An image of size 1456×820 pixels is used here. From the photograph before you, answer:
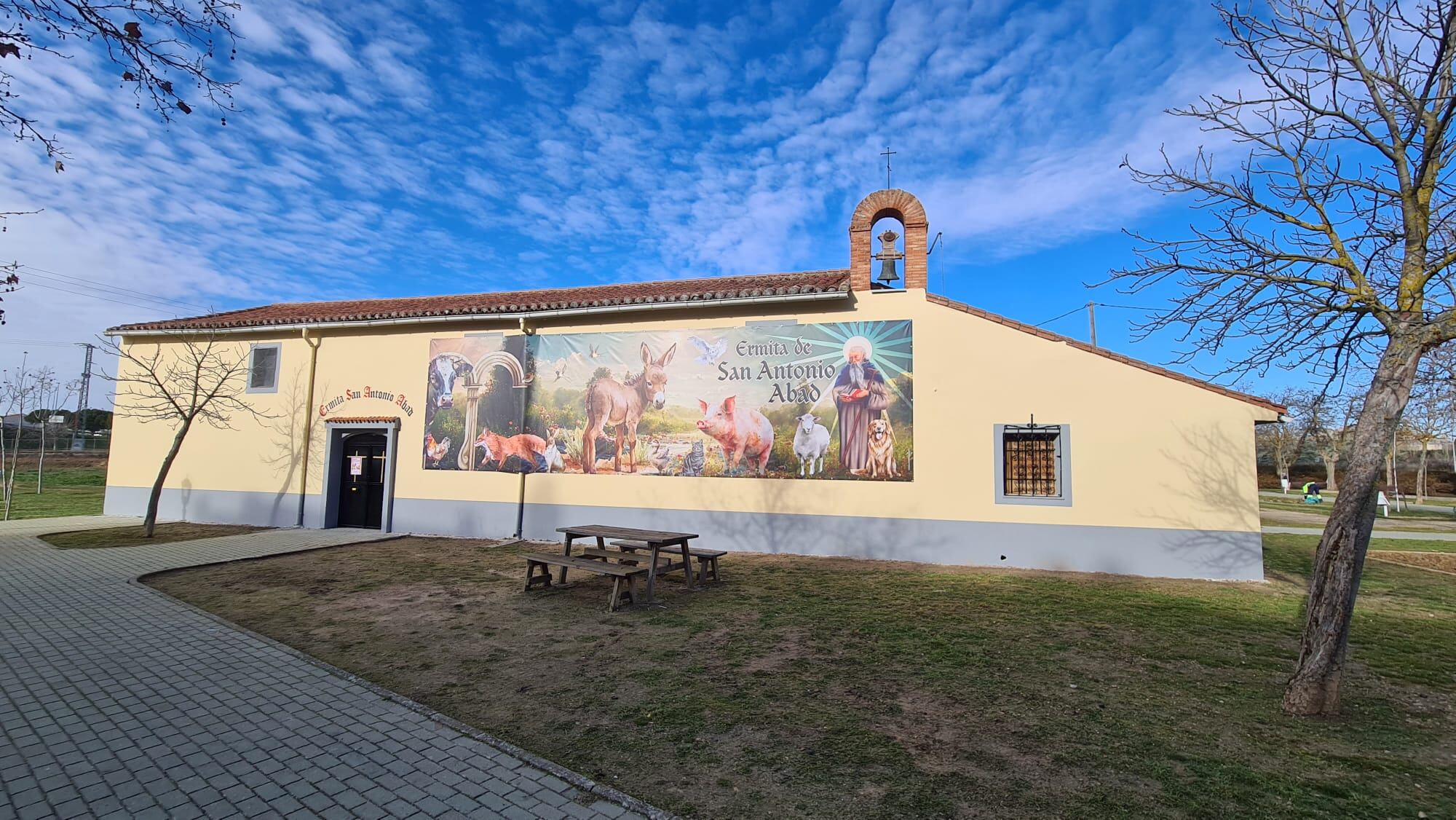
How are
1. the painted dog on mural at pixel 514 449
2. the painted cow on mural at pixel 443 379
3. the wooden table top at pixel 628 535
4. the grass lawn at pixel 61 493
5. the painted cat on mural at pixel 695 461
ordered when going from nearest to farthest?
the wooden table top at pixel 628 535 → the painted cat on mural at pixel 695 461 → the painted dog on mural at pixel 514 449 → the painted cow on mural at pixel 443 379 → the grass lawn at pixel 61 493

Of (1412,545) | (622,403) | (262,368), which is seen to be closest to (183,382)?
(262,368)

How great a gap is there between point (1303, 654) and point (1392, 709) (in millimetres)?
817

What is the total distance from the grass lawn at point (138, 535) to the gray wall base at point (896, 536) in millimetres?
1112

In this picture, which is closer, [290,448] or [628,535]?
[628,535]

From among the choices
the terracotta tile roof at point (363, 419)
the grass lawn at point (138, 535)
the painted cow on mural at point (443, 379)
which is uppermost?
the painted cow on mural at point (443, 379)

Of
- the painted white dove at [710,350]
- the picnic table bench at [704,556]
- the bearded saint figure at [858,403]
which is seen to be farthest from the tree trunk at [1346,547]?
the painted white dove at [710,350]

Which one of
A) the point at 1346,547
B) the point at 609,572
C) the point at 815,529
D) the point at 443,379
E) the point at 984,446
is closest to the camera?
the point at 1346,547

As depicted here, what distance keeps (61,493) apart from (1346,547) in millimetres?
31849

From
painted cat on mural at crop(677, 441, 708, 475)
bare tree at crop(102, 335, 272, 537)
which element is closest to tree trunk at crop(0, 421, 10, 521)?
bare tree at crop(102, 335, 272, 537)

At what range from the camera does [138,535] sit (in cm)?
1224

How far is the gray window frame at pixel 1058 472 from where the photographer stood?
33.3 feet

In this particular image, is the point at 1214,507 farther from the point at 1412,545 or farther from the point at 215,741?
the point at 215,741

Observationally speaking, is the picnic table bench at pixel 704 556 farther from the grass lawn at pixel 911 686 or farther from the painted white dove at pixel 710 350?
the painted white dove at pixel 710 350

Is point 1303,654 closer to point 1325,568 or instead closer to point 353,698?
point 1325,568
